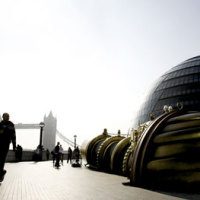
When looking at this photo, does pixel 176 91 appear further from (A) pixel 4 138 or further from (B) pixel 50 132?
(B) pixel 50 132

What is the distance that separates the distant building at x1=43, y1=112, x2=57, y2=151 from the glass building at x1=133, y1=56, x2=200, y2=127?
91.7 metres

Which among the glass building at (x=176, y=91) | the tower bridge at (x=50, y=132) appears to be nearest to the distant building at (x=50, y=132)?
the tower bridge at (x=50, y=132)

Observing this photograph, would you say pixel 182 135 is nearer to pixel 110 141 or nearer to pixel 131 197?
pixel 131 197

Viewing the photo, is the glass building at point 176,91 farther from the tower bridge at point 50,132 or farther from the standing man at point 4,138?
the tower bridge at point 50,132

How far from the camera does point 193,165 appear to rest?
21.9ft

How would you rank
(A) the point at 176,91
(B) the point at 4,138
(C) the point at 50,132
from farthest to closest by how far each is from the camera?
(C) the point at 50,132 → (A) the point at 176,91 → (B) the point at 4,138

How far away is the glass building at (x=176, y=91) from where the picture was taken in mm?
40188

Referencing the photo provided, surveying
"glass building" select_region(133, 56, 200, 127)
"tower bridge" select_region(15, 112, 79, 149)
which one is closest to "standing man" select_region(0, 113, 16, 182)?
"glass building" select_region(133, 56, 200, 127)

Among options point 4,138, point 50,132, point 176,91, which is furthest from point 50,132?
point 4,138

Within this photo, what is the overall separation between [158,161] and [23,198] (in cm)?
363

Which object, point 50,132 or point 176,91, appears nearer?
point 176,91

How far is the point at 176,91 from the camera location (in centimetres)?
4259

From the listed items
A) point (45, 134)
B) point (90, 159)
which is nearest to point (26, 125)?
point (45, 134)

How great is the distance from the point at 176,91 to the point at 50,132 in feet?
349
